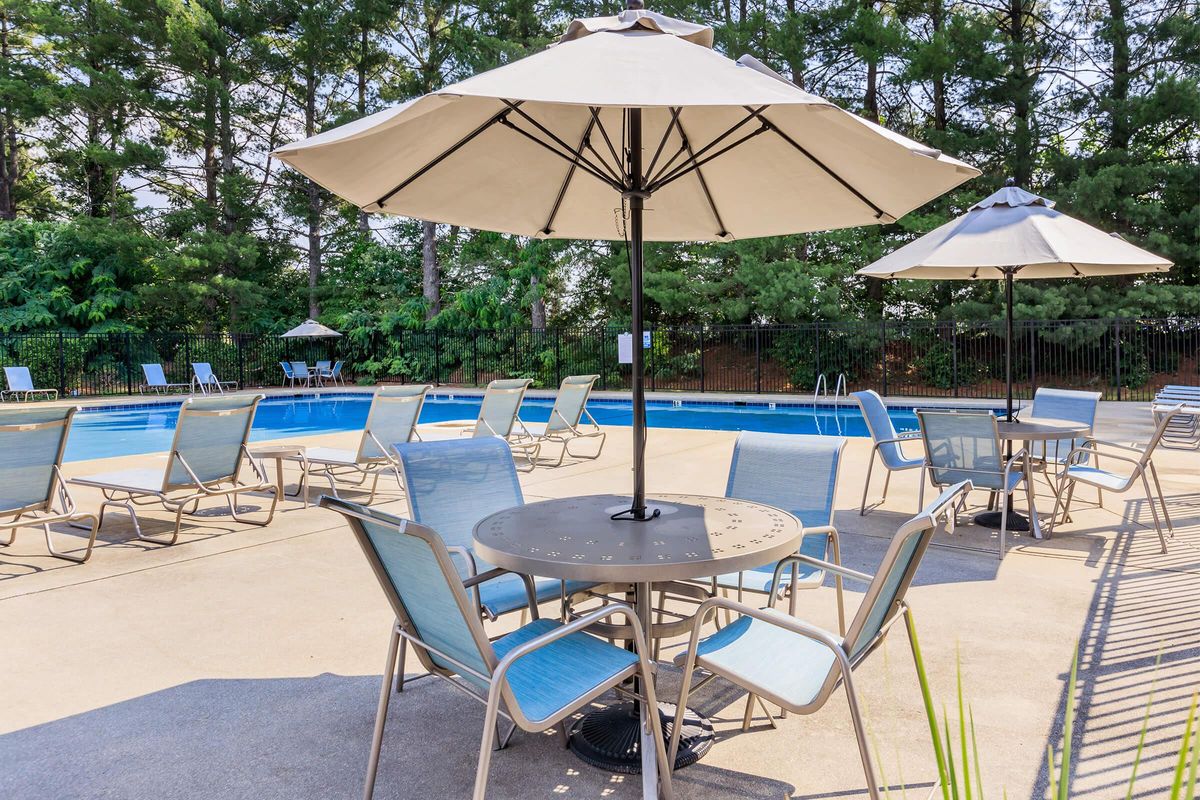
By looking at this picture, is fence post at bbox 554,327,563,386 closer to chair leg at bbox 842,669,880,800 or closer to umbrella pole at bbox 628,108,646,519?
umbrella pole at bbox 628,108,646,519

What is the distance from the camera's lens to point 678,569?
2045mm

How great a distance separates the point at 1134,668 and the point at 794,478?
1.35m

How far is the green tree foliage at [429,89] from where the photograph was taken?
645 inches

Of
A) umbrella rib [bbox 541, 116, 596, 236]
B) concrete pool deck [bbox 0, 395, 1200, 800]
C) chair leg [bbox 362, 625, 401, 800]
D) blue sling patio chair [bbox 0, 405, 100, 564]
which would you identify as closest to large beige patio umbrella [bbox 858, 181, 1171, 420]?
concrete pool deck [bbox 0, 395, 1200, 800]

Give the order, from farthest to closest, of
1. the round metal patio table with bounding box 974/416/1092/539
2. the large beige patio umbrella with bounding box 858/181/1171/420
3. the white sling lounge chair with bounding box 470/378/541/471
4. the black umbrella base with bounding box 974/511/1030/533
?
the white sling lounge chair with bounding box 470/378/541/471
the black umbrella base with bounding box 974/511/1030/533
the large beige patio umbrella with bounding box 858/181/1171/420
the round metal patio table with bounding box 974/416/1092/539

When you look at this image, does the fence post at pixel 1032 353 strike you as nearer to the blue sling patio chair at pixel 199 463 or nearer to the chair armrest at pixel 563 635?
the blue sling patio chair at pixel 199 463

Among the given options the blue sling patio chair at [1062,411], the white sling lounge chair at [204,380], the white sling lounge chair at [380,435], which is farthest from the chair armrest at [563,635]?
the white sling lounge chair at [204,380]

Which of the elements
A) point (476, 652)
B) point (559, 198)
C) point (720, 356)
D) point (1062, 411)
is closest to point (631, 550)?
point (476, 652)

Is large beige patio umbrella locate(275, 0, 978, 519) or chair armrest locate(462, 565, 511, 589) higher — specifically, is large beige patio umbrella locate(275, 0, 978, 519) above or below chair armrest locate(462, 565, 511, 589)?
above

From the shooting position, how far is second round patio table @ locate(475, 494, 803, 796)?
2.07 metres

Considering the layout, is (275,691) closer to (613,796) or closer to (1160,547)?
(613,796)

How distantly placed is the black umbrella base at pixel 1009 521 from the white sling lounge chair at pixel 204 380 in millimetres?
18178

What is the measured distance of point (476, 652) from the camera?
6.05ft

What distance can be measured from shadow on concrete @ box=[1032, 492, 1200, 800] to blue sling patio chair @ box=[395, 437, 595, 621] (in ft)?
5.22
